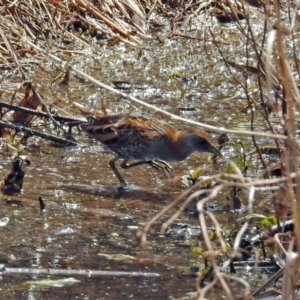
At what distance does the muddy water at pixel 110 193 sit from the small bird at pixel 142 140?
0.11 m

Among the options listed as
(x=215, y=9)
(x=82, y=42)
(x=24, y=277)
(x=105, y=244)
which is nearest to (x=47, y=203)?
(x=105, y=244)

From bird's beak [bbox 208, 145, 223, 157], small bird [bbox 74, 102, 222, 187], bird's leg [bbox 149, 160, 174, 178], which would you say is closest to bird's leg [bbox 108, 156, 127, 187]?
small bird [bbox 74, 102, 222, 187]

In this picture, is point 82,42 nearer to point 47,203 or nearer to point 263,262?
point 47,203

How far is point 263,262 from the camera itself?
486cm

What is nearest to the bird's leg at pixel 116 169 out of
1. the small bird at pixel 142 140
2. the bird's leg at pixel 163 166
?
the small bird at pixel 142 140

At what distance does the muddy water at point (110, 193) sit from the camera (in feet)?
15.2

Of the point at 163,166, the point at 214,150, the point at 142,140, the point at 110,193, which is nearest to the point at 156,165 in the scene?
the point at 163,166

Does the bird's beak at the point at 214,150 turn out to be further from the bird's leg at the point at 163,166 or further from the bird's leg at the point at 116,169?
the bird's leg at the point at 116,169

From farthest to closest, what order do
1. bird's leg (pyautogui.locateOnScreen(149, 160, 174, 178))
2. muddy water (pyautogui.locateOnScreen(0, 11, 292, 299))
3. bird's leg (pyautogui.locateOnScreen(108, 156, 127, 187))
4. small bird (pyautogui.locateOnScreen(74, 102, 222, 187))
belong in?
small bird (pyautogui.locateOnScreen(74, 102, 222, 187))
bird's leg (pyautogui.locateOnScreen(149, 160, 174, 178))
bird's leg (pyautogui.locateOnScreen(108, 156, 127, 187))
muddy water (pyautogui.locateOnScreen(0, 11, 292, 299))

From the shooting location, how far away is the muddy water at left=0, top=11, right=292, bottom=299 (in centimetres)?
462

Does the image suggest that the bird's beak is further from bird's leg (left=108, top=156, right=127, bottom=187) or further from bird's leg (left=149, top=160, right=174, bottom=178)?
bird's leg (left=108, top=156, right=127, bottom=187)

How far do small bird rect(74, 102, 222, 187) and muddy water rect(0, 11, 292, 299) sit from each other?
11cm

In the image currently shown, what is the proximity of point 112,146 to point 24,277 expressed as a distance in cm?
248

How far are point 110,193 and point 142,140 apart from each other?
92 cm
